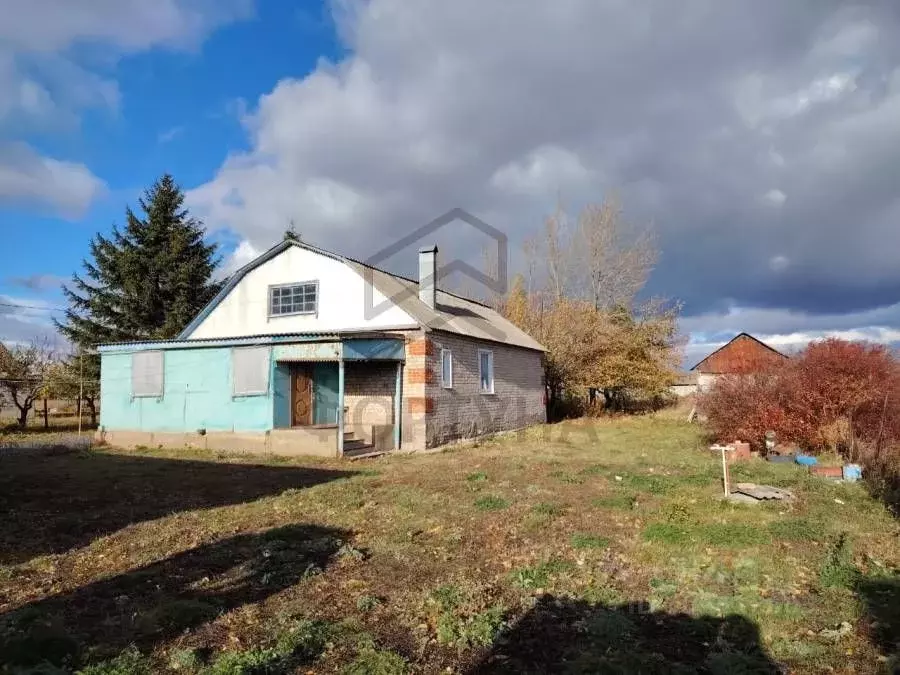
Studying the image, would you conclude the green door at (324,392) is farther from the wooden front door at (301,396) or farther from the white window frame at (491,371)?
the white window frame at (491,371)

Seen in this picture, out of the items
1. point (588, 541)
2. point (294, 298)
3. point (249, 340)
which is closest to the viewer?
point (588, 541)

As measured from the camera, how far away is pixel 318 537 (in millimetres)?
7488

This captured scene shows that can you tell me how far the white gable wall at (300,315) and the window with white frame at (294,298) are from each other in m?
0.15

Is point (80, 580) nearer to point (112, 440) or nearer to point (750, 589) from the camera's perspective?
point (750, 589)

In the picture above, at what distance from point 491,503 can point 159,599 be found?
5.14m

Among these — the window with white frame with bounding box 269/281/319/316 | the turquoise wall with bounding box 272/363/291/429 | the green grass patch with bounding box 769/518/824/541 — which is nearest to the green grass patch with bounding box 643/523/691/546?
Result: the green grass patch with bounding box 769/518/824/541

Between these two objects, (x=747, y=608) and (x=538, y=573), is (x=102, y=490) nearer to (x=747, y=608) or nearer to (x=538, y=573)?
(x=538, y=573)

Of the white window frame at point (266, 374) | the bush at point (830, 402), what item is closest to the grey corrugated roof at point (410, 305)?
the white window frame at point (266, 374)

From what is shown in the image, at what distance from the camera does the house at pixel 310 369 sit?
53.7ft

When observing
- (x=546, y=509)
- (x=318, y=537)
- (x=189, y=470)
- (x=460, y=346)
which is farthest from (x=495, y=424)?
(x=318, y=537)

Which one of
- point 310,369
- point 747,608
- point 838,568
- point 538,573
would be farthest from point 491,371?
point 747,608

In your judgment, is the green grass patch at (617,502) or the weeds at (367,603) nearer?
the weeds at (367,603)

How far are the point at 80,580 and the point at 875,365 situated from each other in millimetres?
15574

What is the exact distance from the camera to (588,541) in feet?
23.4
